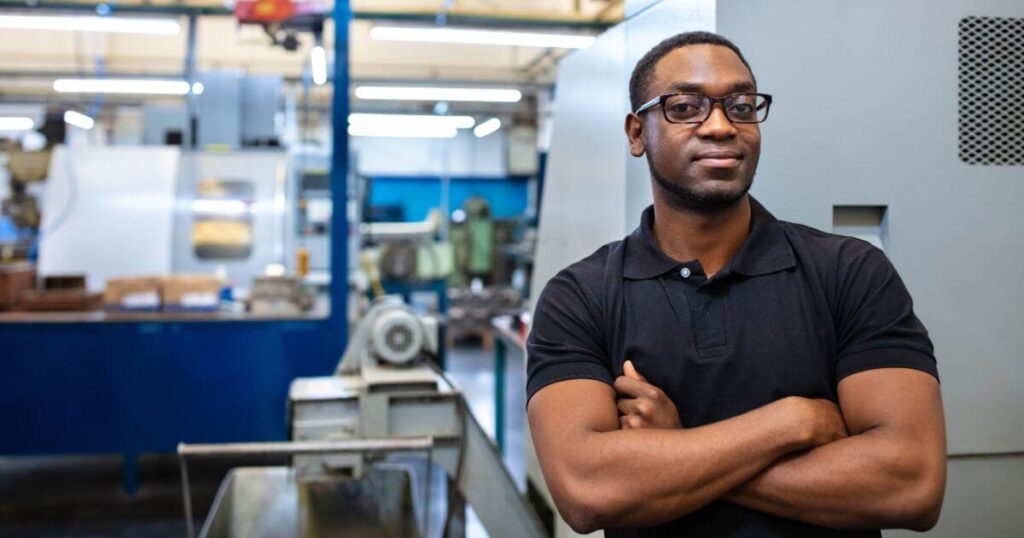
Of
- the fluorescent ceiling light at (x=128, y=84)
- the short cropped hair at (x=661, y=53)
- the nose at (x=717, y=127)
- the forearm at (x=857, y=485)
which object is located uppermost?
the fluorescent ceiling light at (x=128, y=84)

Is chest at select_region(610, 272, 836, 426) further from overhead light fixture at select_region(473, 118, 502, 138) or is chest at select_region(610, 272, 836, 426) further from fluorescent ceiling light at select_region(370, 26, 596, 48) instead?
overhead light fixture at select_region(473, 118, 502, 138)

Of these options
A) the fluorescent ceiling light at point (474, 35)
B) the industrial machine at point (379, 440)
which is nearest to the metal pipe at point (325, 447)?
the industrial machine at point (379, 440)

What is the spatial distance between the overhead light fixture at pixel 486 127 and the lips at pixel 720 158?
11588 millimetres

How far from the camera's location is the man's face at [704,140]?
1291 mm

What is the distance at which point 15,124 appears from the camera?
34.0 feet

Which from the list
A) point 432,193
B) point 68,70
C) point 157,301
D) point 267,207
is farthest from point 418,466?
point 432,193

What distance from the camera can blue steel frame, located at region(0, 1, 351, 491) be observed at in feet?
14.1

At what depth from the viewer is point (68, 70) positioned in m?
11.8

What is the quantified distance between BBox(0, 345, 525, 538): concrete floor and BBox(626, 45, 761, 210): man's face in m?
2.40

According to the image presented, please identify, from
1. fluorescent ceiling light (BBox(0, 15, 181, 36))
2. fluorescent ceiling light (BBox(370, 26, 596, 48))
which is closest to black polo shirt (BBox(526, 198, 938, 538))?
fluorescent ceiling light (BBox(370, 26, 596, 48))

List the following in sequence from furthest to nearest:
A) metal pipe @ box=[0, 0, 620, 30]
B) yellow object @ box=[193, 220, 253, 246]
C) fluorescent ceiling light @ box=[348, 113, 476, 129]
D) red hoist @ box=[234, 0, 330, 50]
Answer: fluorescent ceiling light @ box=[348, 113, 476, 129], metal pipe @ box=[0, 0, 620, 30], yellow object @ box=[193, 220, 253, 246], red hoist @ box=[234, 0, 330, 50]

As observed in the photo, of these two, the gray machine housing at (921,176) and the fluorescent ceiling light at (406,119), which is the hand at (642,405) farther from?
the fluorescent ceiling light at (406,119)

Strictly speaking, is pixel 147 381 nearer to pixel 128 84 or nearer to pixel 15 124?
pixel 128 84

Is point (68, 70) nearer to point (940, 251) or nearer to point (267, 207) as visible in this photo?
point (267, 207)
